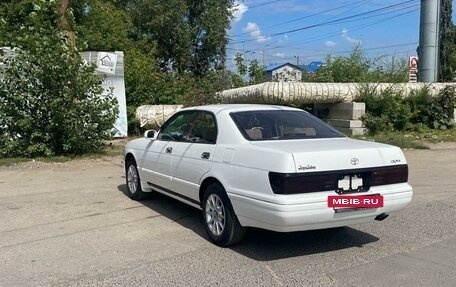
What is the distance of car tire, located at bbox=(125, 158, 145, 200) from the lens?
8239mm

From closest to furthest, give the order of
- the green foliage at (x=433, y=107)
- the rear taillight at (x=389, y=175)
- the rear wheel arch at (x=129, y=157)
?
the rear taillight at (x=389, y=175), the rear wheel arch at (x=129, y=157), the green foliage at (x=433, y=107)

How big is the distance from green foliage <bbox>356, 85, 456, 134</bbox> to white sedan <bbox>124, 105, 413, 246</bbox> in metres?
12.3

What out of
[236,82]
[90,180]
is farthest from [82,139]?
[236,82]

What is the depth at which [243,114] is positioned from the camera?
6.36 m

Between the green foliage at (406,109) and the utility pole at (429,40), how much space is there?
6.48 metres

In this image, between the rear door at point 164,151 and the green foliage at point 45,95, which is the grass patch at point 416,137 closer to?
the green foliage at point 45,95

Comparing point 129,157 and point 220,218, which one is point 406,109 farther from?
point 220,218

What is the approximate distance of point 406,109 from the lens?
1855 cm

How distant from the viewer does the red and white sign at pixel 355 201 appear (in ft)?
16.8

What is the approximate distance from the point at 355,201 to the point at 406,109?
564 inches

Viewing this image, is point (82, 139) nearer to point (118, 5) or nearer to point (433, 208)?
point (433, 208)

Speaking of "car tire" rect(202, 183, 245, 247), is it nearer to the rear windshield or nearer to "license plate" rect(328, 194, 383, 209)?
the rear windshield

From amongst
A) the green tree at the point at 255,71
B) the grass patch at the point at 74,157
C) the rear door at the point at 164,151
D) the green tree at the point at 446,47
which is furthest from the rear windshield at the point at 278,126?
the green tree at the point at 446,47

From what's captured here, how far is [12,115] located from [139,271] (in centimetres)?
955
